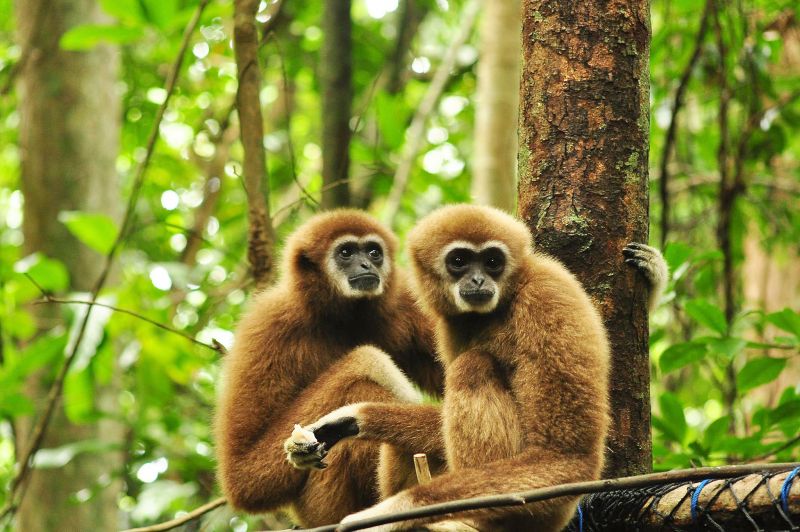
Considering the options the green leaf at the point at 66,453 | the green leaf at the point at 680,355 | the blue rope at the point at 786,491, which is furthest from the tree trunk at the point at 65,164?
the blue rope at the point at 786,491

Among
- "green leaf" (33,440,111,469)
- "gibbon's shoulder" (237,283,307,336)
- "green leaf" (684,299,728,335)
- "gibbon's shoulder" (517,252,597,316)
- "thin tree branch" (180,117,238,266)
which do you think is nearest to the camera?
"gibbon's shoulder" (517,252,597,316)

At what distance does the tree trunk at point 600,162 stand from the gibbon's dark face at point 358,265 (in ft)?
5.49

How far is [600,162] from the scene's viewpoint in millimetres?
4594

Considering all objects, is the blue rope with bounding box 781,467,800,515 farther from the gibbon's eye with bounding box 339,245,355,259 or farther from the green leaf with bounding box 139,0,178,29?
the green leaf with bounding box 139,0,178,29

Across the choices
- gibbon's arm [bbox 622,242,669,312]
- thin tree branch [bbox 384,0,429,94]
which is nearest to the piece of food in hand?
gibbon's arm [bbox 622,242,669,312]

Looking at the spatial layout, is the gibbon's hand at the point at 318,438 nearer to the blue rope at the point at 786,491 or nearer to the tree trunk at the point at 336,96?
the blue rope at the point at 786,491

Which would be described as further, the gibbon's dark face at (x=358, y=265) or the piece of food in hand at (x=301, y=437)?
the gibbon's dark face at (x=358, y=265)

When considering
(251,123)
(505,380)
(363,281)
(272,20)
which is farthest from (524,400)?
(272,20)

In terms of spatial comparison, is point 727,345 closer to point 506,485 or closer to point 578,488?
point 506,485

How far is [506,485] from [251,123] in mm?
3780

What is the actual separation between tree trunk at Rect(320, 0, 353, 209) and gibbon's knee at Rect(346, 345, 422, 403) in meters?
2.34

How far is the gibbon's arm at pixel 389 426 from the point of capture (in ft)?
15.3

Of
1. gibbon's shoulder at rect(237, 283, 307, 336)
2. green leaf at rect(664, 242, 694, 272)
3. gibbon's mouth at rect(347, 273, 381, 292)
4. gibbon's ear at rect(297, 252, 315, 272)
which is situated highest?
gibbon's ear at rect(297, 252, 315, 272)

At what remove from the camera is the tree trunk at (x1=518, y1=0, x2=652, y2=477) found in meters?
4.50
